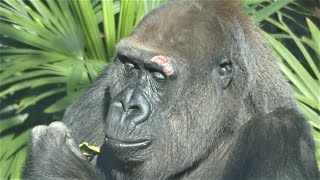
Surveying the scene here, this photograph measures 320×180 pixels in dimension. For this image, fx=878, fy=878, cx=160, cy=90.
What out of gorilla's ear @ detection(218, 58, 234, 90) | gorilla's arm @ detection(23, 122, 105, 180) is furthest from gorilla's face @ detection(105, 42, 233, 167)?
gorilla's arm @ detection(23, 122, 105, 180)

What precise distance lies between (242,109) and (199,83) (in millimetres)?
257

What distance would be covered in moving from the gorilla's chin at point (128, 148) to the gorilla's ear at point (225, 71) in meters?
0.49

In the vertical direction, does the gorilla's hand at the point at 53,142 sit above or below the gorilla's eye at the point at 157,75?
below

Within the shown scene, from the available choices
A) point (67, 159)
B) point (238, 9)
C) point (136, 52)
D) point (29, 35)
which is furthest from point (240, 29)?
point (29, 35)

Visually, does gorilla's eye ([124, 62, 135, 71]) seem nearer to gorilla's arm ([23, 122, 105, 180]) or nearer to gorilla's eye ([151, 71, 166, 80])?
gorilla's eye ([151, 71, 166, 80])

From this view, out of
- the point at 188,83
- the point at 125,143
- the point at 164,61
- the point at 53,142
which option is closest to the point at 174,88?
the point at 188,83

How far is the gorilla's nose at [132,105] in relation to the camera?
163 inches

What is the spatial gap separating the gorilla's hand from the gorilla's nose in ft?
1.48

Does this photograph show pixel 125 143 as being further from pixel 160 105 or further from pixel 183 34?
pixel 183 34

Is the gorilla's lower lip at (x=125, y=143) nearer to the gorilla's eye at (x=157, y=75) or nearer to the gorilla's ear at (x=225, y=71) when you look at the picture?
the gorilla's eye at (x=157, y=75)

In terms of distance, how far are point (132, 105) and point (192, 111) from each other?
367mm

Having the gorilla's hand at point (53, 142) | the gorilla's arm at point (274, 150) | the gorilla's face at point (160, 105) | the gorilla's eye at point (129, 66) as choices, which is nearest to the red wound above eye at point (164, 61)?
the gorilla's face at point (160, 105)

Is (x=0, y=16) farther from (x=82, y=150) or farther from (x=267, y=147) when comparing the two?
(x=267, y=147)

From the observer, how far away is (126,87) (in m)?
4.27
